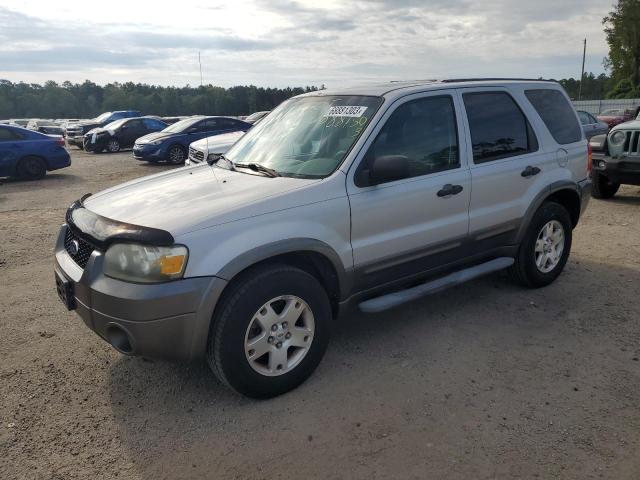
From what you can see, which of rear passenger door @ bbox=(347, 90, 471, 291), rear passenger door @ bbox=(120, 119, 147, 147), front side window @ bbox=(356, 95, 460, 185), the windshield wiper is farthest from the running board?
rear passenger door @ bbox=(120, 119, 147, 147)

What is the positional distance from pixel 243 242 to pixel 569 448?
2.08 m

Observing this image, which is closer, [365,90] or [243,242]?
[243,242]

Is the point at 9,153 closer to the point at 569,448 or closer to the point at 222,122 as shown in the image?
the point at 222,122

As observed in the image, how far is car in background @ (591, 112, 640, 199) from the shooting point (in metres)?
8.23

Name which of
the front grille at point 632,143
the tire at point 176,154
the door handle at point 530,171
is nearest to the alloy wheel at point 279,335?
the door handle at point 530,171

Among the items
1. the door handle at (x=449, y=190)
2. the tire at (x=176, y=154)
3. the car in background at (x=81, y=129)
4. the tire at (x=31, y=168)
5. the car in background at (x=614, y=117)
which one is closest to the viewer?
the door handle at (x=449, y=190)

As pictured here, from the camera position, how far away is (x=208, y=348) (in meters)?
3.14

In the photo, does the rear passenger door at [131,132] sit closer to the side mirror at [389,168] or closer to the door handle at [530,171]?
the door handle at [530,171]

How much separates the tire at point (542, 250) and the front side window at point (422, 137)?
125cm

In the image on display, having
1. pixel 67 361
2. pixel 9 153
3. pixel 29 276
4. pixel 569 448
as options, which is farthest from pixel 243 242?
pixel 9 153

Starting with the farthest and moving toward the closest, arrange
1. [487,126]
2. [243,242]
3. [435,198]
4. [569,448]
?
[487,126]
[435,198]
[243,242]
[569,448]

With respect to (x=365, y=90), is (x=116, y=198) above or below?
below

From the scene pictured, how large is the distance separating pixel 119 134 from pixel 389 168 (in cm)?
2020

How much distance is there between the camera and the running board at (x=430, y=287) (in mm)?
3734
